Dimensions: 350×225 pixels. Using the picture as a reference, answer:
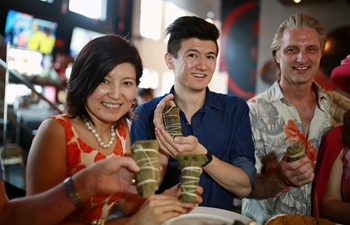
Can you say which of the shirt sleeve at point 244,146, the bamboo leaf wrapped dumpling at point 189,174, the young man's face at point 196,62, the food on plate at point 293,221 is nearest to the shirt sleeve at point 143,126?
the young man's face at point 196,62

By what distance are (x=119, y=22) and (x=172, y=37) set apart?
26.8ft

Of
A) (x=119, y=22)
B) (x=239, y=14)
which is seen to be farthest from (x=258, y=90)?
(x=119, y=22)

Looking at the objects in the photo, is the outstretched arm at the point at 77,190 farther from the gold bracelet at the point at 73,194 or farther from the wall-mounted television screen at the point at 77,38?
the wall-mounted television screen at the point at 77,38

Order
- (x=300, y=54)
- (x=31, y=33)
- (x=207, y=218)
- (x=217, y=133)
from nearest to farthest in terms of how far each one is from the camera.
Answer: (x=207, y=218) → (x=217, y=133) → (x=300, y=54) → (x=31, y=33)

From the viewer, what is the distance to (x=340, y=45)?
1.75m

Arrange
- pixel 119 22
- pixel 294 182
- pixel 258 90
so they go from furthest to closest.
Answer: pixel 119 22 < pixel 258 90 < pixel 294 182

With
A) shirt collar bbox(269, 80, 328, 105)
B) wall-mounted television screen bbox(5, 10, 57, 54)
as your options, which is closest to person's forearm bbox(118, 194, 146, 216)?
shirt collar bbox(269, 80, 328, 105)

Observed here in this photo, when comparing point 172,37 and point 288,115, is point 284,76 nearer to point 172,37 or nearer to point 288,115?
point 288,115

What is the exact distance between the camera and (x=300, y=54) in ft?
5.43

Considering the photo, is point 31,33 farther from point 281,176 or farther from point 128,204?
point 281,176

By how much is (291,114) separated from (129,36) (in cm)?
104

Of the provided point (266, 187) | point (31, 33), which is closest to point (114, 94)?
point (266, 187)

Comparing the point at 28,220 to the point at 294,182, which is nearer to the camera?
the point at 28,220

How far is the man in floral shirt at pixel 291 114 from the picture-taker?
5.45 feet
